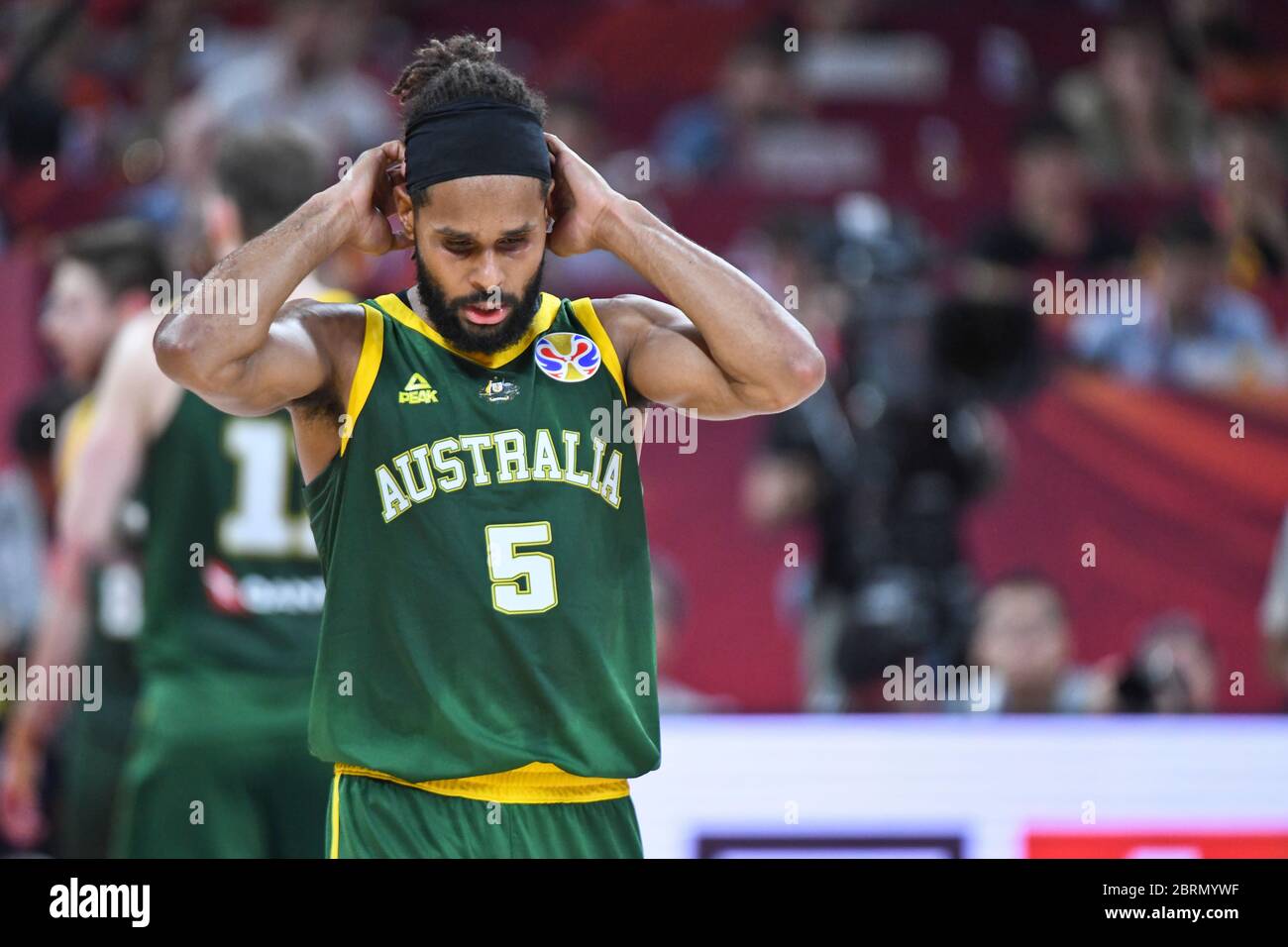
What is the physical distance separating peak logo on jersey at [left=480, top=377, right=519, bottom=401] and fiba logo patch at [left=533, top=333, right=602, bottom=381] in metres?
0.08

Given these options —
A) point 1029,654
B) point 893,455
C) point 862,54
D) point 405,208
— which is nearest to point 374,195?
point 405,208

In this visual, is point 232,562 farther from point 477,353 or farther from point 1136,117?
point 1136,117

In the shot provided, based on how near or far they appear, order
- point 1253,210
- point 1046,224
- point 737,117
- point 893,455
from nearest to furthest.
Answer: point 893,455
point 1046,224
point 1253,210
point 737,117

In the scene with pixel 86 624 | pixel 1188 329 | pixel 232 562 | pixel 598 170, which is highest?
pixel 598 170

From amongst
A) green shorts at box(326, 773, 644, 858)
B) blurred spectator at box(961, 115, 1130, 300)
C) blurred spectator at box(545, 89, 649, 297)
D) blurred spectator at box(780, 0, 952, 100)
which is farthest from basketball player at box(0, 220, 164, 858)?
blurred spectator at box(780, 0, 952, 100)

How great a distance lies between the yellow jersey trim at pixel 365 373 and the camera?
3.84 m

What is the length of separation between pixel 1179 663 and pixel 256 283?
546 centimetres

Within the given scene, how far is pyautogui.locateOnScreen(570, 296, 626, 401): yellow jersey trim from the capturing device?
13.1 ft

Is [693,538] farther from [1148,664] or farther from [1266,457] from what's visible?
[1266,457]

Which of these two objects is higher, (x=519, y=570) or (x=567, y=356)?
(x=567, y=356)

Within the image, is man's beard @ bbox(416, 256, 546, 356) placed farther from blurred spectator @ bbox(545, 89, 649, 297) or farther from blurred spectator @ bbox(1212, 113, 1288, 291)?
blurred spectator @ bbox(1212, 113, 1288, 291)

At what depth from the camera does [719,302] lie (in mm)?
3920
